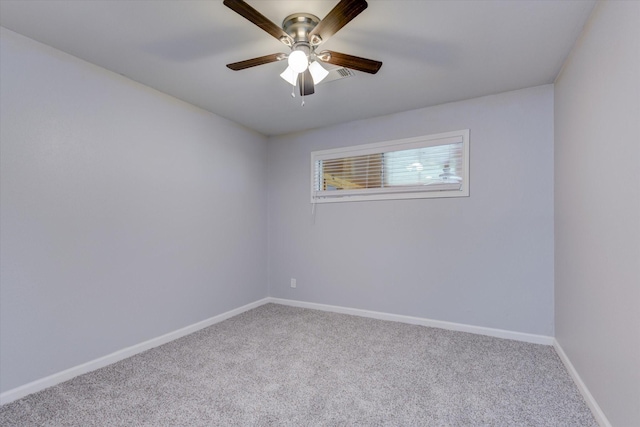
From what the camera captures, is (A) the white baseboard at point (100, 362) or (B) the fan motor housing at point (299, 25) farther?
(A) the white baseboard at point (100, 362)

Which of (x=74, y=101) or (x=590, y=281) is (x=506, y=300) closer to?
(x=590, y=281)

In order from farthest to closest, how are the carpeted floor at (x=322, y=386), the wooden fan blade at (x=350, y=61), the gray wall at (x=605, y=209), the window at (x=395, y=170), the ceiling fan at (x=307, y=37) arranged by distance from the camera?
the window at (x=395, y=170) < the wooden fan blade at (x=350, y=61) < the carpeted floor at (x=322, y=386) < the ceiling fan at (x=307, y=37) < the gray wall at (x=605, y=209)

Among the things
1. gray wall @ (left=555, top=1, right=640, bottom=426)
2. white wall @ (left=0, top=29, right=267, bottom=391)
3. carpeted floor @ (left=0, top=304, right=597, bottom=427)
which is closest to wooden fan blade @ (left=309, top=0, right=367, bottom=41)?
gray wall @ (left=555, top=1, right=640, bottom=426)

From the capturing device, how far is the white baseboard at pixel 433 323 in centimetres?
273

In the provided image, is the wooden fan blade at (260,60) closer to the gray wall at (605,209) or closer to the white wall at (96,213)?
the white wall at (96,213)

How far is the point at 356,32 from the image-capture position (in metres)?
1.95

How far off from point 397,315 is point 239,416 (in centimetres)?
207

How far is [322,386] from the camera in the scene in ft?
6.70

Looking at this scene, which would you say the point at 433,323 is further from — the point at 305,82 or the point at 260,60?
the point at 260,60

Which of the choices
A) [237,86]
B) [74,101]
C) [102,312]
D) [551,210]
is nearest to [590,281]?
[551,210]

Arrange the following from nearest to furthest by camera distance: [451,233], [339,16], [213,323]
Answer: [339,16], [451,233], [213,323]

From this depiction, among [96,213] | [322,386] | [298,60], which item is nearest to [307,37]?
[298,60]

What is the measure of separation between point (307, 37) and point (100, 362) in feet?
8.91

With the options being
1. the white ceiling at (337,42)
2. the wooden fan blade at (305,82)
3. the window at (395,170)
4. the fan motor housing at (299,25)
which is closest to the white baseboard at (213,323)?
the window at (395,170)
